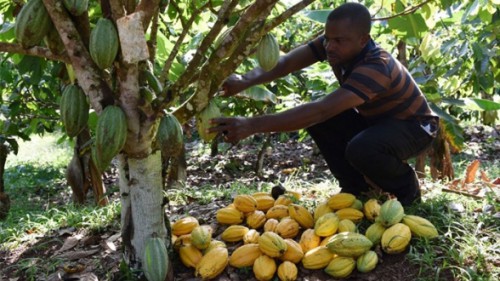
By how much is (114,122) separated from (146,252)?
1.94ft

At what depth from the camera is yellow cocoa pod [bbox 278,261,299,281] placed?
7.23 ft

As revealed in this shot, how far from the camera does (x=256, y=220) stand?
2.67 meters

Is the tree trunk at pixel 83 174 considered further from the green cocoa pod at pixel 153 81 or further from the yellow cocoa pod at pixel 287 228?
the green cocoa pod at pixel 153 81

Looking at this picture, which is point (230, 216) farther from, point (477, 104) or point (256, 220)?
point (477, 104)

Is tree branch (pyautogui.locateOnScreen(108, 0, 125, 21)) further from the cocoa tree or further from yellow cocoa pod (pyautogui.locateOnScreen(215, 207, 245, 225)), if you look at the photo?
yellow cocoa pod (pyautogui.locateOnScreen(215, 207, 245, 225))

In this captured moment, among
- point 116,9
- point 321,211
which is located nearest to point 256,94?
point 321,211

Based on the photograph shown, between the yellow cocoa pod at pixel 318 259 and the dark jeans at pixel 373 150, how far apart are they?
1.91ft

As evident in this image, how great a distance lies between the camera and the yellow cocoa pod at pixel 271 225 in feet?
8.42

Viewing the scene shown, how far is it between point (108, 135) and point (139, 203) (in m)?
0.44

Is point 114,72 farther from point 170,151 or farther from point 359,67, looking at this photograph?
point 359,67

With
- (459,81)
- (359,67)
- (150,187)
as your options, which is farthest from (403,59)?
(150,187)

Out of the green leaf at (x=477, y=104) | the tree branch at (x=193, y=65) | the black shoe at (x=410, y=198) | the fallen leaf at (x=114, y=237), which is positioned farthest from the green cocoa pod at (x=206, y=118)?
the green leaf at (x=477, y=104)

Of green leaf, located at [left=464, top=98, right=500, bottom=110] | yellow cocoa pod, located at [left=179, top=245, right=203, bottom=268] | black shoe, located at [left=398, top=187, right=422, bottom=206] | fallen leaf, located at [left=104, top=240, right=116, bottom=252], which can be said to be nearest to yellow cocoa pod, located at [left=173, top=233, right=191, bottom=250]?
yellow cocoa pod, located at [left=179, top=245, right=203, bottom=268]

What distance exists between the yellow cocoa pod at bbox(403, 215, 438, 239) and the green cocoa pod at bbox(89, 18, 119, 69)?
1528mm
